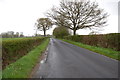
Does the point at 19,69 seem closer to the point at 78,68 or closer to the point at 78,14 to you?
the point at 78,68

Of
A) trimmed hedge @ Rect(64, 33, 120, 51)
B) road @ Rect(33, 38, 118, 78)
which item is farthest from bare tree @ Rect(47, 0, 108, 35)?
road @ Rect(33, 38, 118, 78)

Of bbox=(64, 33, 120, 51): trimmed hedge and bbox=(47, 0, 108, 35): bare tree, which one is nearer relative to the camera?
bbox=(64, 33, 120, 51): trimmed hedge

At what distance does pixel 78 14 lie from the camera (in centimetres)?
3247

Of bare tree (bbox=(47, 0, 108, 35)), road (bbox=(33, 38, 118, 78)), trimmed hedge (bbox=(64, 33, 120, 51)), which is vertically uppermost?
bare tree (bbox=(47, 0, 108, 35))

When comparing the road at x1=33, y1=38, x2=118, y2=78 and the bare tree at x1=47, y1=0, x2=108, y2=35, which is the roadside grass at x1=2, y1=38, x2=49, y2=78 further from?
the bare tree at x1=47, y1=0, x2=108, y2=35

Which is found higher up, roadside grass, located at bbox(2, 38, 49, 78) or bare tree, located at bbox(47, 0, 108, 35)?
A: bare tree, located at bbox(47, 0, 108, 35)

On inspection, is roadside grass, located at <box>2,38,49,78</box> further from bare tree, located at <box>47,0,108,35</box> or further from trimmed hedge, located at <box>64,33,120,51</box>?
bare tree, located at <box>47,0,108,35</box>

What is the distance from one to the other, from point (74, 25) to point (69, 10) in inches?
181

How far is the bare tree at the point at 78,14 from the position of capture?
103 feet

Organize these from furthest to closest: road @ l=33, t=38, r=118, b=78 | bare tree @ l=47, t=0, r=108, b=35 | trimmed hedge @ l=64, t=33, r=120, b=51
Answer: bare tree @ l=47, t=0, r=108, b=35 < trimmed hedge @ l=64, t=33, r=120, b=51 < road @ l=33, t=38, r=118, b=78

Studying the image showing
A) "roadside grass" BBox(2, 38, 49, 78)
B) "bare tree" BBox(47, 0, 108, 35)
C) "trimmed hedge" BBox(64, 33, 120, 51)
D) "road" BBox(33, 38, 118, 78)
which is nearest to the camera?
"roadside grass" BBox(2, 38, 49, 78)

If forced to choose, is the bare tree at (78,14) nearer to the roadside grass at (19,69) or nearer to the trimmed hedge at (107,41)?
the trimmed hedge at (107,41)

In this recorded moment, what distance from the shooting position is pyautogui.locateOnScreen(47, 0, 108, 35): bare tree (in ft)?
103

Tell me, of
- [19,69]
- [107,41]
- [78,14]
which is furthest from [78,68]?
[78,14]
